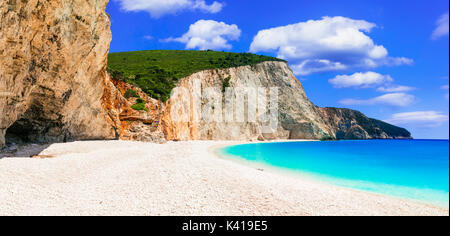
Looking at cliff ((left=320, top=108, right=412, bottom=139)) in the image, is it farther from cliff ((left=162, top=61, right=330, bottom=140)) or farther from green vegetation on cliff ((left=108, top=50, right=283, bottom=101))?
green vegetation on cliff ((left=108, top=50, right=283, bottom=101))

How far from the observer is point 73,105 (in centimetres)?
1416

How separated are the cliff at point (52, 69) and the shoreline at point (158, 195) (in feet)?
13.3

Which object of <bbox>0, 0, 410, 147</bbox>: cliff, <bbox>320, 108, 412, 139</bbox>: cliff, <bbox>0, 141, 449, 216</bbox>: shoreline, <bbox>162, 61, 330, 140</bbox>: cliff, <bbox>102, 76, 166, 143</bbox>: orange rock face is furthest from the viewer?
<bbox>320, 108, 412, 139</bbox>: cliff

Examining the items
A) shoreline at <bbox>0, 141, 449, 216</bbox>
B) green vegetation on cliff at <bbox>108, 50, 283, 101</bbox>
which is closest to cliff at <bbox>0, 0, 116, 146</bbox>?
shoreline at <bbox>0, 141, 449, 216</bbox>

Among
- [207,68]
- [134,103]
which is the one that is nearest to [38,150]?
[134,103]

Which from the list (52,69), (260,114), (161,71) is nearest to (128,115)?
(52,69)

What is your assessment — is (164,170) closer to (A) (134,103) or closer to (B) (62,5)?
(B) (62,5)

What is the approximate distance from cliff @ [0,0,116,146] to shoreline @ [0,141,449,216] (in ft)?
13.3

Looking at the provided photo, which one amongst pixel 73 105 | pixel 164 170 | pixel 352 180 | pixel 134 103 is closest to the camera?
pixel 164 170

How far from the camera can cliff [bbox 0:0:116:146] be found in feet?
29.6

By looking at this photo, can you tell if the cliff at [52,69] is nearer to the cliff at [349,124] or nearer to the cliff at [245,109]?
the cliff at [245,109]

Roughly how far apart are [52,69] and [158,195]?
10.6 metres

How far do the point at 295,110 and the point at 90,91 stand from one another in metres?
48.8
